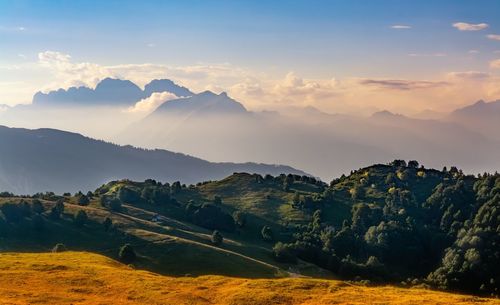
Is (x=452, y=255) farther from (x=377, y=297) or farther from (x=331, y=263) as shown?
(x=377, y=297)

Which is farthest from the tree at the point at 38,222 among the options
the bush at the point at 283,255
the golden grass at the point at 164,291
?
the bush at the point at 283,255

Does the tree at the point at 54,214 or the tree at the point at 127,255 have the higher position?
the tree at the point at 54,214

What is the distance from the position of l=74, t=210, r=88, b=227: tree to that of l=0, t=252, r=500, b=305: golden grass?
80640 millimetres

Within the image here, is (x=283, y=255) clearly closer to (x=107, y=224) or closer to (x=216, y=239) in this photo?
(x=216, y=239)

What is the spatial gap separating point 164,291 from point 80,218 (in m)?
107

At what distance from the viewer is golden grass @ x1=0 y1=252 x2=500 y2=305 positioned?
215 ft

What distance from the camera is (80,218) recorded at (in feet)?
552

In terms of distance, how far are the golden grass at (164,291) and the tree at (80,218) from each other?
8064 cm

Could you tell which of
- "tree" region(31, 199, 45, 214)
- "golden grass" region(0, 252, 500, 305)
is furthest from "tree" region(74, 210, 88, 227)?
"golden grass" region(0, 252, 500, 305)

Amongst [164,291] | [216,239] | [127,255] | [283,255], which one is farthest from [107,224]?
[164,291]

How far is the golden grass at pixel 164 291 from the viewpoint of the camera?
6544 cm

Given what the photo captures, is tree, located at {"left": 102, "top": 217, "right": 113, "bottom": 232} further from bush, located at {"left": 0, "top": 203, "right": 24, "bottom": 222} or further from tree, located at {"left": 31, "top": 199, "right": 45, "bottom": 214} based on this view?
bush, located at {"left": 0, "top": 203, "right": 24, "bottom": 222}

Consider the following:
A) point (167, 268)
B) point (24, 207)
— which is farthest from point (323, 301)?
point (24, 207)

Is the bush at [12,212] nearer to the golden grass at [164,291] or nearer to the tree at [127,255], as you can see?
the tree at [127,255]
